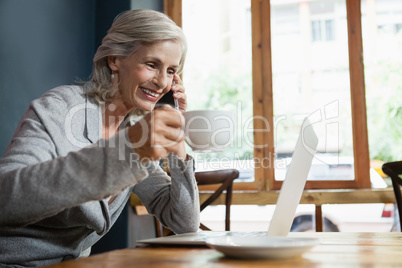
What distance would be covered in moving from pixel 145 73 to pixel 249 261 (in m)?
0.94

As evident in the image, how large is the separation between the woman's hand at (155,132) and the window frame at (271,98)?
206cm

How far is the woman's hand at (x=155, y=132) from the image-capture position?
80 centimetres

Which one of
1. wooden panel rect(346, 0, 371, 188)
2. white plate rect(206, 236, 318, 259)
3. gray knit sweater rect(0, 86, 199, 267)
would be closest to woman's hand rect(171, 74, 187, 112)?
gray knit sweater rect(0, 86, 199, 267)

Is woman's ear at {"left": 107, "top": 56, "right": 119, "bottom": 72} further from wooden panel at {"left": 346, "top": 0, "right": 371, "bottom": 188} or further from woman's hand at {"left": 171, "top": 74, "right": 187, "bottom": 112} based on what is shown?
wooden panel at {"left": 346, "top": 0, "right": 371, "bottom": 188}

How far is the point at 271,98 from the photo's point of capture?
9.39 ft

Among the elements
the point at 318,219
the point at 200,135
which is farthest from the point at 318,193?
the point at 200,135

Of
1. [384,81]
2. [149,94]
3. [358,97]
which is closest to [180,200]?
[149,94]

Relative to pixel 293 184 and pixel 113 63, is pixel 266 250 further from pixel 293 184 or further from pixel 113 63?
pixel 113 63

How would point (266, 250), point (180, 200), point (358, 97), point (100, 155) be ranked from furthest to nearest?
point (358, 97) → point (180, 200) → point (100, 155) → point (266, 250)

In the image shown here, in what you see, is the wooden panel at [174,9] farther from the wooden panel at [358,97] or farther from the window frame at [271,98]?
the wooden panel at [358,97]

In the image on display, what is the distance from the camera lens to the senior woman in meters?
0.78

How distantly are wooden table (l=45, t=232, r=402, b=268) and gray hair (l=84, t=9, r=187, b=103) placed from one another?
0.74m

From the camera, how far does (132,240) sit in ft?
9.20

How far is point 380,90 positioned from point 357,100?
0.17m
